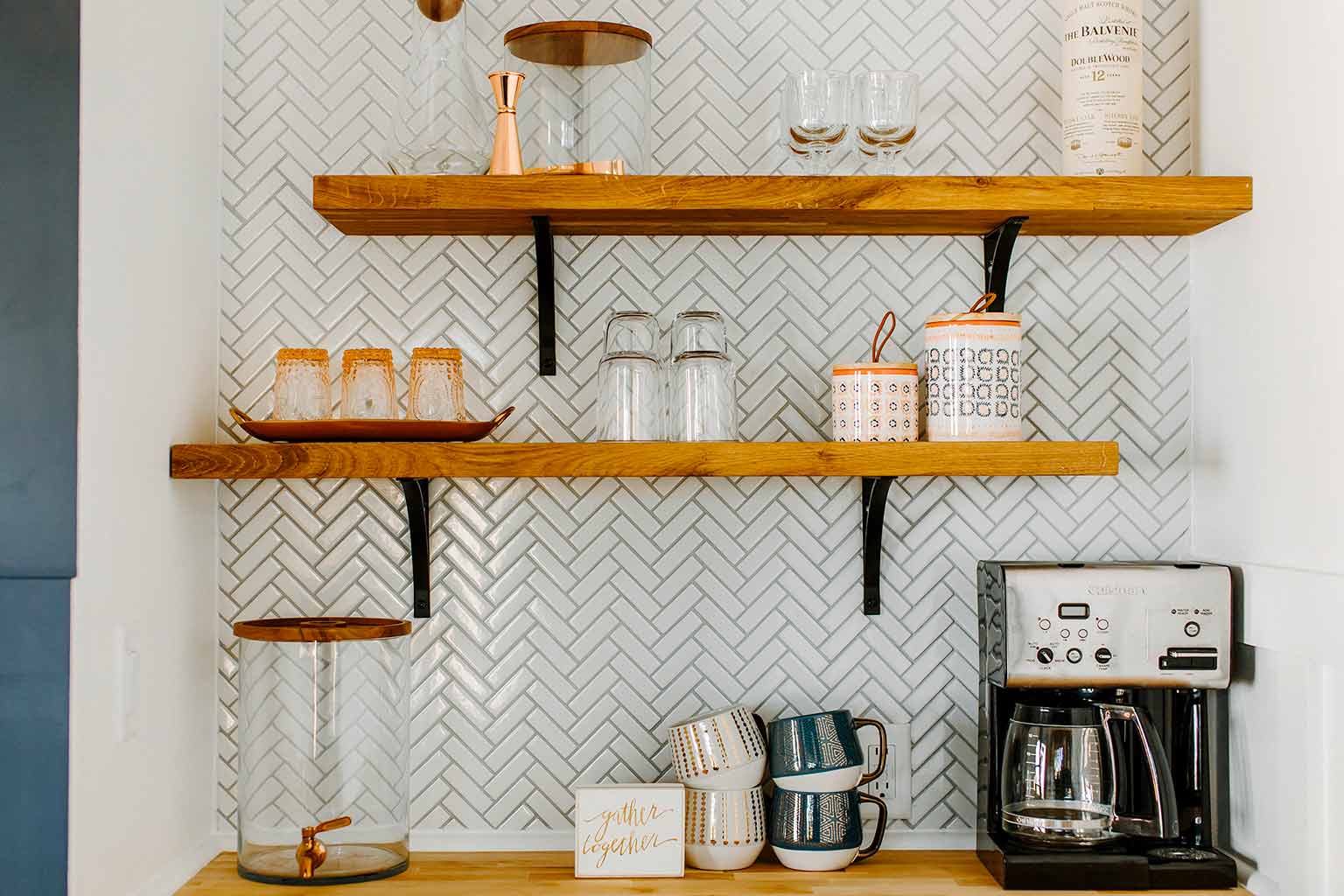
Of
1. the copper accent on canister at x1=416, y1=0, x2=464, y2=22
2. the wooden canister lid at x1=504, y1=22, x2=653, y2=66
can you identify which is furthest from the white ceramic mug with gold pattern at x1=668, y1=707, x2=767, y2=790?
the copper accent on canister at x1=416, y1=0, x2=464, y2=22

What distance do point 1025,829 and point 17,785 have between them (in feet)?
3.82

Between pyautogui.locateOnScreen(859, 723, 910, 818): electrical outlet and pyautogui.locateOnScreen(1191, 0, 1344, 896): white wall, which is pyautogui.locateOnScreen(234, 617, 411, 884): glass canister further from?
pyautogui.locateOnScreen(1191, 0, 1344, 896): white wall

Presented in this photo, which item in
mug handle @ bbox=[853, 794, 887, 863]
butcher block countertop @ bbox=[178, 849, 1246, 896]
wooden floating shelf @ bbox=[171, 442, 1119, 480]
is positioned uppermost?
wooden floating shelf @ bbox=[171, 442, 1119, 480]

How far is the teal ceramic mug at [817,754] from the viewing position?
150cm

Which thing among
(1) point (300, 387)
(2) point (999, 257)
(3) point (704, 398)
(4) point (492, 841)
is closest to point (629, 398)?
(3) point (704, 398)

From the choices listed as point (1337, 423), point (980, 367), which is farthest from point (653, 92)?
point (1337, 423)

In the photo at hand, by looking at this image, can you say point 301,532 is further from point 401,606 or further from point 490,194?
point 490,194

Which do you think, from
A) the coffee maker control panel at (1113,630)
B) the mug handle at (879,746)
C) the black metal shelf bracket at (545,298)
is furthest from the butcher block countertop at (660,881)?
the black metal shelf bracket at (545,298)

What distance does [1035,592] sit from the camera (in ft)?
4.86

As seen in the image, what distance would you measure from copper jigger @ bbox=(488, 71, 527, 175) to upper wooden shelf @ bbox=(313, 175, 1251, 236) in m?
0.04

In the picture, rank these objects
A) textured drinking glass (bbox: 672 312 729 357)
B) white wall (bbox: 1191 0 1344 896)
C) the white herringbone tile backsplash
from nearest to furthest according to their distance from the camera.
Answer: white wall (bbox: 1191 0 1344 896) < textured drinking glass (bbox: 672 312 729 357) < the white herringbone tile backsplash

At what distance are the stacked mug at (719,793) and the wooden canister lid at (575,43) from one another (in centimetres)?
87

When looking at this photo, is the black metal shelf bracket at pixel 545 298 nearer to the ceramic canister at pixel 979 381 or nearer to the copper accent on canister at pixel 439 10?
the copper accent on canister at pixel 439 10

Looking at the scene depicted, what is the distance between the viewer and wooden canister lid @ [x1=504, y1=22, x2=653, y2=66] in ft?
4.88
